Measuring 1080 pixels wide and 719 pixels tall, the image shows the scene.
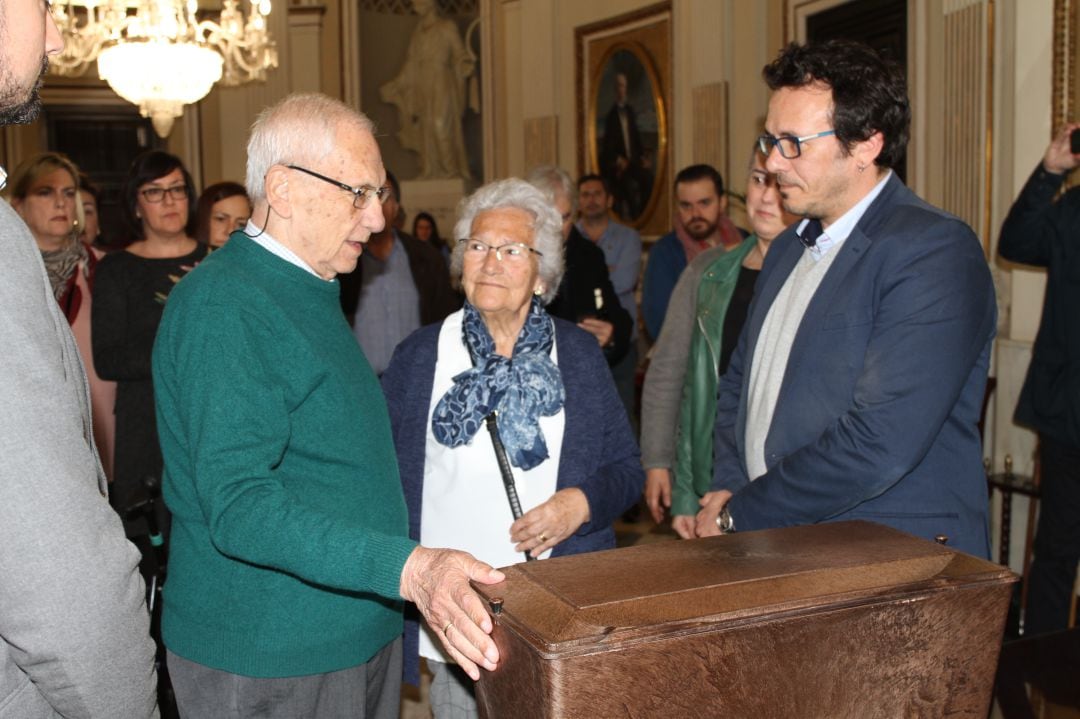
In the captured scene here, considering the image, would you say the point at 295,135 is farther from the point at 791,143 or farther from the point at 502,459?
the point at 791,143

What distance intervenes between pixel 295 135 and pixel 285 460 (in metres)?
0.61

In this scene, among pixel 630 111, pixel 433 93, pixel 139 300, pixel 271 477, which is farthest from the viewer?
pixel 433 93

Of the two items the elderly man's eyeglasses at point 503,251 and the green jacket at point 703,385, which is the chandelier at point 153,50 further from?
the elderly man's eyeglasses at point 503,251

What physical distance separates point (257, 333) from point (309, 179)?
0.34 meters

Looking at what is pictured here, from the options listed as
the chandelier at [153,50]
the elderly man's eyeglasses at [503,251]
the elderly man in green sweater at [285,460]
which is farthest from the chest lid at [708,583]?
the chandelier at [153,50]

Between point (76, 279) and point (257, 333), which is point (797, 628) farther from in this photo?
point (76, 279)

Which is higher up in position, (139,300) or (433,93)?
(433,93)

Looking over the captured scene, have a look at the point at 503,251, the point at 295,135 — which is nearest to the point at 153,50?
the point at 503,251

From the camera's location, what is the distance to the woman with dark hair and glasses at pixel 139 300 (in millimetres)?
3672

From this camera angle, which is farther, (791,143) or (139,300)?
(139,300)

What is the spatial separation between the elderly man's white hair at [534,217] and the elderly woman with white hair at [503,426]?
0.5 inches

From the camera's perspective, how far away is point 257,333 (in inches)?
71.1

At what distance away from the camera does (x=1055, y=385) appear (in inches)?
155

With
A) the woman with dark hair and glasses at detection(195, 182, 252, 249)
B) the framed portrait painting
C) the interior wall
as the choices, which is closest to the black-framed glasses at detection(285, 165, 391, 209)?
the woman with dark hair and glasses at detection(195, 182, 252, 249)
